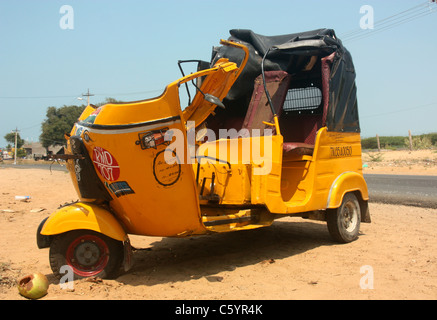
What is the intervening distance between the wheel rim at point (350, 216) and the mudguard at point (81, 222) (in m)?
3.74

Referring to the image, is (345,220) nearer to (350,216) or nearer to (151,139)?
(350,216)

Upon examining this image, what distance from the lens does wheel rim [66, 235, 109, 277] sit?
4.57 m

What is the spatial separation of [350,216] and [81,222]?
14.4 feet

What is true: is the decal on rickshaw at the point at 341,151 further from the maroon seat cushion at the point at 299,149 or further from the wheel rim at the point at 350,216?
the wheel rim at the point at 350,216

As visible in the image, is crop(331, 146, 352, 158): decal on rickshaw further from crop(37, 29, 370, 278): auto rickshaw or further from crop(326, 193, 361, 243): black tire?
crop(326, 193, 361, 243): black tire

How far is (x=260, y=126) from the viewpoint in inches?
248

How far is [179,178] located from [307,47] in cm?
301

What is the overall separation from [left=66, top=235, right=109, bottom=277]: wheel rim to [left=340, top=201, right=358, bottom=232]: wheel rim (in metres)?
3.86

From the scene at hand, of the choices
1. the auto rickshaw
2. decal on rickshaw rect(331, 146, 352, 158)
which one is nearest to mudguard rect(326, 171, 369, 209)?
the auto rickshaw

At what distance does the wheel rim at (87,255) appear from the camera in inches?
180

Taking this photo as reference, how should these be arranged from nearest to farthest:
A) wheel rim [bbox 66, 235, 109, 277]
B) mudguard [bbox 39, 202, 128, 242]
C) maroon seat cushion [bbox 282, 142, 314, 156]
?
1. mudguard [bbox 39, 202, 128, 242]
2. wheel rim [bbox 66, 235, 109, 277]
3. maroon seat cushion [bbox 282, 142, 314, 156]

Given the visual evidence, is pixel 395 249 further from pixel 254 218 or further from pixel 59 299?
pixel 59 299

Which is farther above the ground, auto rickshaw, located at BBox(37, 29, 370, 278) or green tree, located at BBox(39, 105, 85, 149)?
green tree, located at BBox(39, 105, 85, 149)

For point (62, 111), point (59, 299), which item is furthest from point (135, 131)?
point (62, 111)
